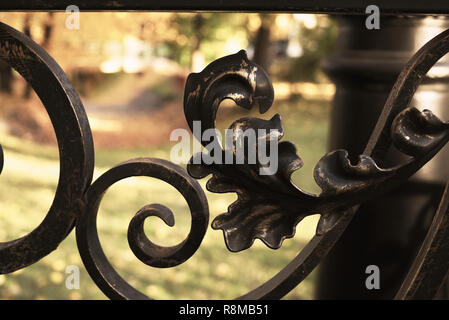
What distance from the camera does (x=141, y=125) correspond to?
44.6ft

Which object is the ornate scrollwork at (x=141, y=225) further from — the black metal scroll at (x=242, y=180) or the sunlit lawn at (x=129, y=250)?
the sunlit lawn at (x=129, y=250)

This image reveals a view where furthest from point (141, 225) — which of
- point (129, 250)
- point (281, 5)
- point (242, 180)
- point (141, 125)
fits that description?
point (141, 125)

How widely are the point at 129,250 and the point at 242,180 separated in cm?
471

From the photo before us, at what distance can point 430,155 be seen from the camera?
2.67ft

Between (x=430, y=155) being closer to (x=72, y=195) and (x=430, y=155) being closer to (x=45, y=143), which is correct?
(x=72, y=195)

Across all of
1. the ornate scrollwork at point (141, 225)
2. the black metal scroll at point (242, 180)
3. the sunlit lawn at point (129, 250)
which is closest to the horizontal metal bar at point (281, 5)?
the black metal scroll at point (242, 180)

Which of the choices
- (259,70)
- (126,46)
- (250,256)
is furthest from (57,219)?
(126,46)

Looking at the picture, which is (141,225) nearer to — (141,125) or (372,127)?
(372,127)

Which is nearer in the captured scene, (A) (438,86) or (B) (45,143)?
(A) (438,86)

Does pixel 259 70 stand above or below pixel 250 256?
above

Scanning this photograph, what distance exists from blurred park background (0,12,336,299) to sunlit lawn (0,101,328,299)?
1cm

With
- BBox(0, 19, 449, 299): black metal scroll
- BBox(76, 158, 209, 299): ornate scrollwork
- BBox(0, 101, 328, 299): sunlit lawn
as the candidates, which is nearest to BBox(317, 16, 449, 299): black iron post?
BBox(0, 19, 449, 299): black metal scroll

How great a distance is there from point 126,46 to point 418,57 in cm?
1547

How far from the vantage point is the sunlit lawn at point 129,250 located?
4.42 metres
